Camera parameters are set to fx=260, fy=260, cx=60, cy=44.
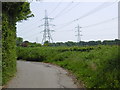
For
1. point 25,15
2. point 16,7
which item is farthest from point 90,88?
point 25,15

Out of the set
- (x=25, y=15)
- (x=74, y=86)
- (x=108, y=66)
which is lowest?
(x=74, y=86)

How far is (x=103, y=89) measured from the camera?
419 inches

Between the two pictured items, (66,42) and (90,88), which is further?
(66,42)

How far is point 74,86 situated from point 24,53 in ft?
89.0

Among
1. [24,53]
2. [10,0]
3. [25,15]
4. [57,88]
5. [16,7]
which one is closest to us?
[57,88]

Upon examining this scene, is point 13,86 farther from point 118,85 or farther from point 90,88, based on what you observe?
point 118,85

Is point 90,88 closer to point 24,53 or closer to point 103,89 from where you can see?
point 103,89

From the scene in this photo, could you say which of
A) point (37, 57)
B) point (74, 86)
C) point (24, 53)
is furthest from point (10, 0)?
point (24, 53)

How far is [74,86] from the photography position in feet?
42.5

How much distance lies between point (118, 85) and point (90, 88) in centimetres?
160

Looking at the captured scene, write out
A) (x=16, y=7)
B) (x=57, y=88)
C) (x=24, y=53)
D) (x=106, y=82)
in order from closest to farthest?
(x=106, y=82)
(x=57, y=88)
(x=16, y=7)
(x=24, y=53)

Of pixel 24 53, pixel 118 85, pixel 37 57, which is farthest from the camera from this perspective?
pixel 24 53

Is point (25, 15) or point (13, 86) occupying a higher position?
point (25, 15)

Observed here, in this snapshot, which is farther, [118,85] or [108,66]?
[108,66]
